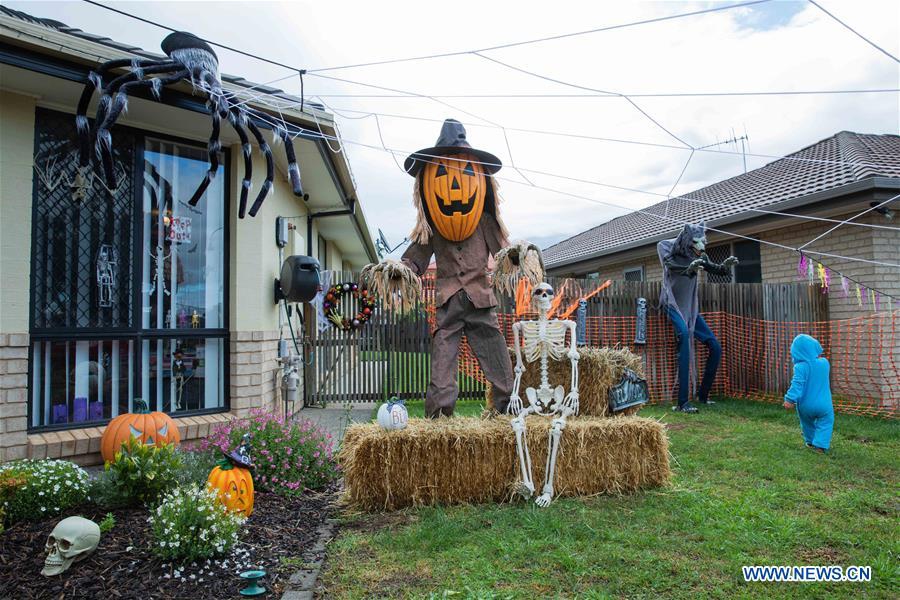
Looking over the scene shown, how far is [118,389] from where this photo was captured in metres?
5.00

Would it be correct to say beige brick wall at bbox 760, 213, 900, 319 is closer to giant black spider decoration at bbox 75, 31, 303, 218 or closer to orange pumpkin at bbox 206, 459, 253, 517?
giant black spider decoration at bbox 75, 31, 303, 218

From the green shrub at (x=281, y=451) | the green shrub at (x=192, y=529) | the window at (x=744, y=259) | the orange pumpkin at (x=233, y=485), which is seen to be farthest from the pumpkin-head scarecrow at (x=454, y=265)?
the window at (x=744, y=259)

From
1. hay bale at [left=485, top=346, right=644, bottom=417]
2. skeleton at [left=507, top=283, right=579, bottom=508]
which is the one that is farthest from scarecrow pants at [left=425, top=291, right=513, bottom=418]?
hay bale at [left=485, top=346, right=644, bottom=417]

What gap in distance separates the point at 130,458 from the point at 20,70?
9.58 feet

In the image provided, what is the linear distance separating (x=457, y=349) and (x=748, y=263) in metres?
7.75

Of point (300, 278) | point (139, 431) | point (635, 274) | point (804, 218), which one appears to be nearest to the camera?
point (139, 431)

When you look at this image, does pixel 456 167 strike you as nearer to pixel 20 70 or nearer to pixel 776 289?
pixel 20 70

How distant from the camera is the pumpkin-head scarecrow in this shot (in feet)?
14.4

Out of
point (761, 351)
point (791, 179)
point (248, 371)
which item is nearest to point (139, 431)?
point (248, 371)

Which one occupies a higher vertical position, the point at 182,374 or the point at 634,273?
the point at 634,273

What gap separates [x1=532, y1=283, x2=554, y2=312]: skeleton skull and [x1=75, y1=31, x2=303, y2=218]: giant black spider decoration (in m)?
1.96

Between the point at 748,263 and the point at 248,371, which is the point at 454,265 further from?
the point at 748,263

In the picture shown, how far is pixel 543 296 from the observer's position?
4.36 meters

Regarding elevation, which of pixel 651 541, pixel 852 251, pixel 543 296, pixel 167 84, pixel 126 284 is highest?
pixel 167 84
